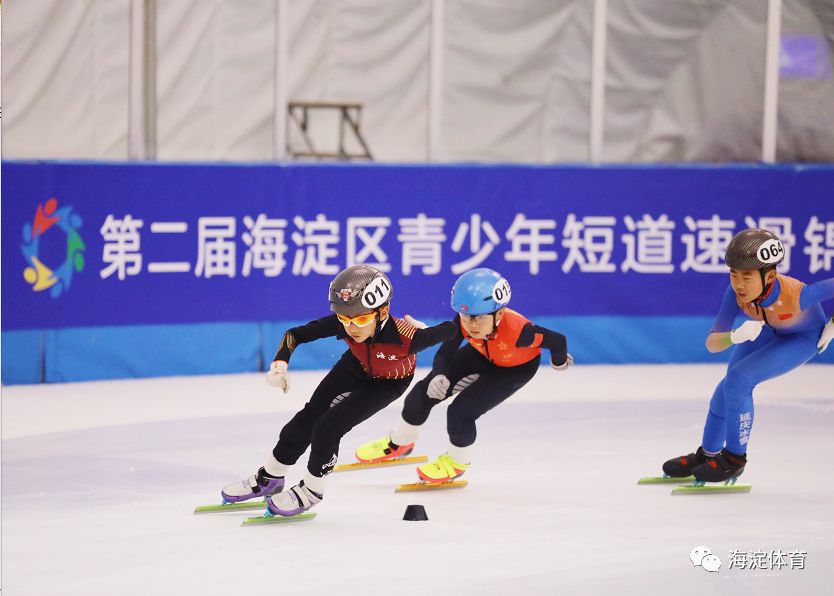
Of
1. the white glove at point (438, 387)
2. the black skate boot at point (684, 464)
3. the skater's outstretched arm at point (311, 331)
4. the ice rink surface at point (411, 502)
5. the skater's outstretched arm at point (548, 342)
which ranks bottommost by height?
the ice rink surface at point (411, 502)

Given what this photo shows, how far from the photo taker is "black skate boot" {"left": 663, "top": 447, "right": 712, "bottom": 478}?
6.78 meters

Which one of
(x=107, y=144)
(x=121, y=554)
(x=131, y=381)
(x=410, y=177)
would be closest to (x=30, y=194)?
(x=131, y=381)

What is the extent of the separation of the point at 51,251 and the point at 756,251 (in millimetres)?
5201

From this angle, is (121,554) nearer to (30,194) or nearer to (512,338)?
(512,338)

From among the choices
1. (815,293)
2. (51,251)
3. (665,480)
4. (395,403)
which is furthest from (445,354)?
(51,251)

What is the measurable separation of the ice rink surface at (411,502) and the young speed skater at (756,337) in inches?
10.2

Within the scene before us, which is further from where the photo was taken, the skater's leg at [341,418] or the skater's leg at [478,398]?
the skater's leg at [478,398]

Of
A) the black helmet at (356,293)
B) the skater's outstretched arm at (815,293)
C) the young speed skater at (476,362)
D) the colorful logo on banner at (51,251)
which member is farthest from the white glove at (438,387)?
the colorful logo on banner at (51,251)

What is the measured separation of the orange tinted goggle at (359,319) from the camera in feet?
19.5

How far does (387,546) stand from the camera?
18.3 feet

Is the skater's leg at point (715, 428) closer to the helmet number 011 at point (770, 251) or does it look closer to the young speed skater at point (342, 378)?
the helmet number 011 at point (770, 251)

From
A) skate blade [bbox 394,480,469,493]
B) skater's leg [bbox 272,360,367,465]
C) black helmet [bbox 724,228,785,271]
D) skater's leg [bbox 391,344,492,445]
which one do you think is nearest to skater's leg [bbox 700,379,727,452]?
black helmet [bbox 724,228,785,271]

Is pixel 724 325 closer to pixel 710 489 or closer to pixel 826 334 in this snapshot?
pixel 826 334

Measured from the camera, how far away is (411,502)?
6438mm
